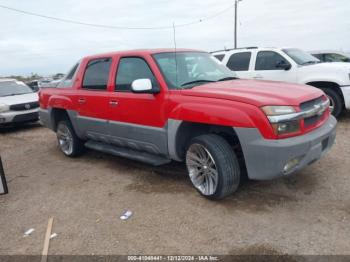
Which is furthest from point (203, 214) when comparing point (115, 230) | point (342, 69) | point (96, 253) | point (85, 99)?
point (342, 69)

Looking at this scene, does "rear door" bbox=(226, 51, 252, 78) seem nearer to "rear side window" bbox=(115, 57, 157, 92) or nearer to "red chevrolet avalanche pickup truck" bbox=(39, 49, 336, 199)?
"red chevrolet avalanche pickup truck" bbox=(39, 49, 336, 199)

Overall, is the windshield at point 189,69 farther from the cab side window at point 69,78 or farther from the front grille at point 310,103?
the cab side window at point 69,78

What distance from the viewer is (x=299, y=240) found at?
3.12 metres

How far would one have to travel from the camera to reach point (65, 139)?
6.43 m

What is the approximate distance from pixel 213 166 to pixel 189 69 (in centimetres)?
146

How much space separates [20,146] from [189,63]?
4921 millimetres

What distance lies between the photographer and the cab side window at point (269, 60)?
27.0ft

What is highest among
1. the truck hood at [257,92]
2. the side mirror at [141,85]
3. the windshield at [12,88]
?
the side mirror at [141,85]

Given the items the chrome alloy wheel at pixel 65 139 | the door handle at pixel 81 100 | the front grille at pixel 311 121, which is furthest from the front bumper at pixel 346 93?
the chrome alloy wheel at pixel 65 139

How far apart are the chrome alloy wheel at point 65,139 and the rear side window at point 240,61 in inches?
185

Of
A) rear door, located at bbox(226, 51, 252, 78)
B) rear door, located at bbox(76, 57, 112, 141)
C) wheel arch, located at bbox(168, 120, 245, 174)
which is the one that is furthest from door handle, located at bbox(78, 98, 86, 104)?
rear door, located at bbox(226, 51, 252, 78)

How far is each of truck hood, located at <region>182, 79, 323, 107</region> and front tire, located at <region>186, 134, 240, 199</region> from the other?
1.70ft

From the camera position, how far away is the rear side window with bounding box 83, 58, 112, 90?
5.22m

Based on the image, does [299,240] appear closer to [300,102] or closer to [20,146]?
[300,102]
